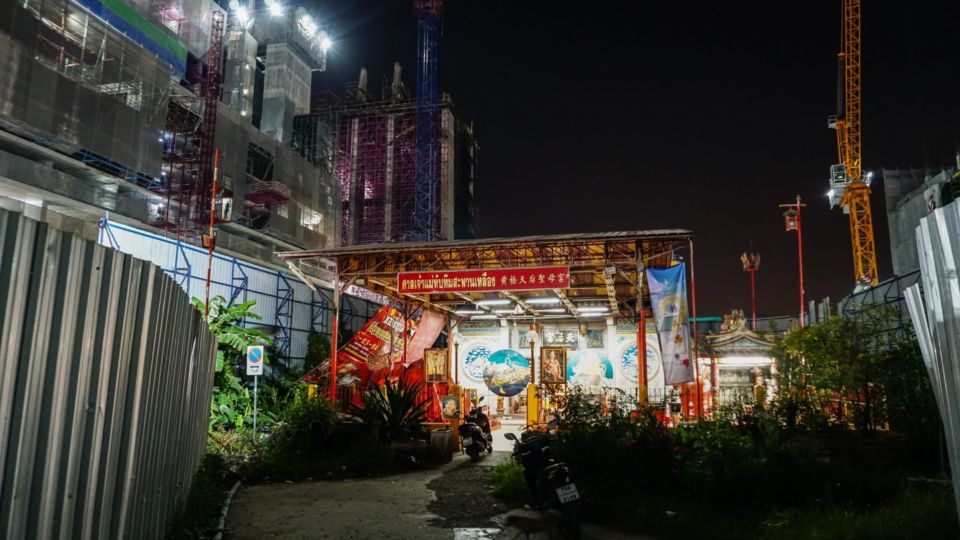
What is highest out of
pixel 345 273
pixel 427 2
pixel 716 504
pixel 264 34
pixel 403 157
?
pixel 427 2

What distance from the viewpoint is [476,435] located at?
41.5 feet

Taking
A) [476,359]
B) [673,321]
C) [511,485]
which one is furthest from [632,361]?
[511,485]

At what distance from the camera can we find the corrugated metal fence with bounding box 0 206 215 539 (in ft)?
9.11

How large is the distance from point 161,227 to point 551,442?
1165 inches

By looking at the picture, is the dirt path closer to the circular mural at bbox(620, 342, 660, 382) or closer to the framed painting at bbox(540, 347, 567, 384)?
the framed painting at bbox(540, 347, 567, 384)

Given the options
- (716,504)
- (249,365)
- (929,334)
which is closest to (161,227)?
(249,365)

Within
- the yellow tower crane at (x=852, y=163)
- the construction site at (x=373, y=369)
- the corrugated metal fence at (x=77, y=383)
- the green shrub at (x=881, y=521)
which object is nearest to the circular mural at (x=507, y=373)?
the construction site at (x=373, y=369)

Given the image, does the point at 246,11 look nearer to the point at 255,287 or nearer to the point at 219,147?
the point at 219,147

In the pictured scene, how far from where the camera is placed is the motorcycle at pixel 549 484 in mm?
6730

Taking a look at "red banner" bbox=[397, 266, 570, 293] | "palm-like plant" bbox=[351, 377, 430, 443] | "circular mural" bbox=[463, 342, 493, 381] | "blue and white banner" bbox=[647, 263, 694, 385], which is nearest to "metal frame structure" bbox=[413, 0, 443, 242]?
"circular mural" bbox=[463, 342, 493, 381]

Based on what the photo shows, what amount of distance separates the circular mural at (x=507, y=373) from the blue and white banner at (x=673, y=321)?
1124 cm

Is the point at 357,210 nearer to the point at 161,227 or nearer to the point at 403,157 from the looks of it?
the point at 403,157

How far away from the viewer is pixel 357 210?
189 feet

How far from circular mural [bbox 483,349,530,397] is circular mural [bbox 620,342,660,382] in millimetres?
3565
